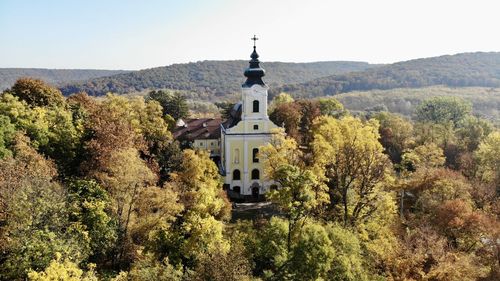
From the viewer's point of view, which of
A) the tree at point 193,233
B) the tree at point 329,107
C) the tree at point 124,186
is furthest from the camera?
the tree at point 329,107

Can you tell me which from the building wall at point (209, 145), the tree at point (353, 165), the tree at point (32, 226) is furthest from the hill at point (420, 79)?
the tree at point (32, 226)

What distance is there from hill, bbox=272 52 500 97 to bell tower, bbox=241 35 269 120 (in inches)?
4740

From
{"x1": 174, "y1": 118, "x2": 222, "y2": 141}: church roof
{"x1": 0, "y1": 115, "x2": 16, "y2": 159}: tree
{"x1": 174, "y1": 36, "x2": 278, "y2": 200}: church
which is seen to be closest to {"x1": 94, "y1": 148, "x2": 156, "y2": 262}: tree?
{"x1": 0, "y1": 115, "x2": 16, "y2": 159}: tree

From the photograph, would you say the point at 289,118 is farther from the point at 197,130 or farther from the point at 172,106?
the point at 172,106

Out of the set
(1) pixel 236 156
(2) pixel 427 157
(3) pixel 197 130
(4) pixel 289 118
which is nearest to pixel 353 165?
(1) pixel 236 156

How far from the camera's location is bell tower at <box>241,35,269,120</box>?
48688mm

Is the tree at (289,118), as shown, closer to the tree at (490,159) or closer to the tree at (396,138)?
the tree at (396,138)

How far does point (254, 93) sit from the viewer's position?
49.1 meters

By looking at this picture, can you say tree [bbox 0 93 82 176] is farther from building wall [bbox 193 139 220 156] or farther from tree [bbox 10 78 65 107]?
building wall [bbox 193 139 220 156]

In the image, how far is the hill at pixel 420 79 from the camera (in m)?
176

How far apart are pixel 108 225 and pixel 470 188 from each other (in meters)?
30.1

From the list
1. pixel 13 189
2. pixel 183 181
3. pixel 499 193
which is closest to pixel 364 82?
pixel 499 193

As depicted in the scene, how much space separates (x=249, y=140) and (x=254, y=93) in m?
5.33

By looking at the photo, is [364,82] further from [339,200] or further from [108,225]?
[108,225]
